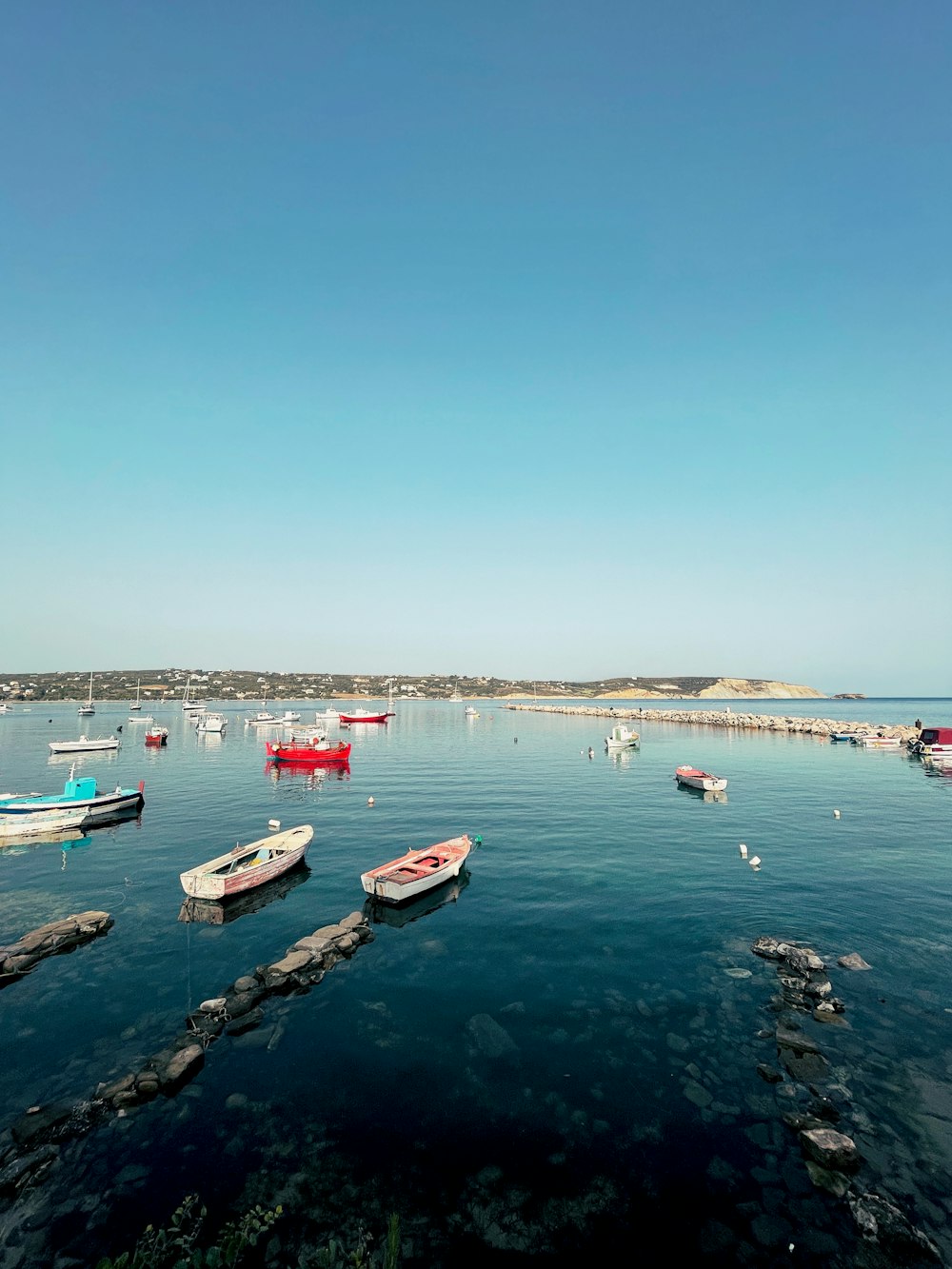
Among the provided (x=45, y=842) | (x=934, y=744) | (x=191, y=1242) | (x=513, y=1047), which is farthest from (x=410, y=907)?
(x=934, y=744)

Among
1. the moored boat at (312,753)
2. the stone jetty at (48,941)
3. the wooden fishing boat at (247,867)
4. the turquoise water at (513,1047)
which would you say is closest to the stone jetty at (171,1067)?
the turquoise water at (513,1047)

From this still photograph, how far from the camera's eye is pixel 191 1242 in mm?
12945

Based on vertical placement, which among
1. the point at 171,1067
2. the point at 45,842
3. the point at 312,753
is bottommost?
the point at 45,842

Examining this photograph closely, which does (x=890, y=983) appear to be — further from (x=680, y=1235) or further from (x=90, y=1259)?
(x=90, y=1259)

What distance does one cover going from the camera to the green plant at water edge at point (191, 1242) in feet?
39.7

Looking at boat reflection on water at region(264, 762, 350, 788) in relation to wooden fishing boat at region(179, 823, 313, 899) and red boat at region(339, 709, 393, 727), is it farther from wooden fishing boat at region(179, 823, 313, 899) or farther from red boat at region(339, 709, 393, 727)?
red boat at region(339, 709, 393, 727)

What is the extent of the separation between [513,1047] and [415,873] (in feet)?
49.9

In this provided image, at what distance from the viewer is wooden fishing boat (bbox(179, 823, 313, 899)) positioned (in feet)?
109

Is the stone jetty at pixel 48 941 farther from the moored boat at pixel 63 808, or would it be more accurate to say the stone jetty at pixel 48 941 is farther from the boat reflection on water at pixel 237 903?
the moored boat at pixel 63 808

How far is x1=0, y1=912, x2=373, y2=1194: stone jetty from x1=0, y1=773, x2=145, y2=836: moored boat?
35.3 m

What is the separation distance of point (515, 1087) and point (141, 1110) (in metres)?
11.0

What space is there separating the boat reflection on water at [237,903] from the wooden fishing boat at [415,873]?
5247mm

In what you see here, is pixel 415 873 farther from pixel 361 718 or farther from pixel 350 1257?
pixel 361 718

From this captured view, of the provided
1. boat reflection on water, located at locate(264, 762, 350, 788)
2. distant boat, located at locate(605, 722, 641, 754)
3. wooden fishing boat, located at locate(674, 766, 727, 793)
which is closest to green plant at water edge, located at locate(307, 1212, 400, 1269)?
wooden fishing boat, located at locate(674, 766, 727, 793)
